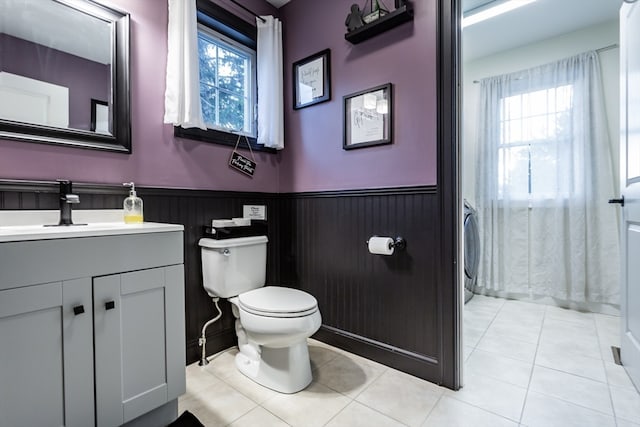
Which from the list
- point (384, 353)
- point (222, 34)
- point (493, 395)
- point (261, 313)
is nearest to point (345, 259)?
point (384, 353)

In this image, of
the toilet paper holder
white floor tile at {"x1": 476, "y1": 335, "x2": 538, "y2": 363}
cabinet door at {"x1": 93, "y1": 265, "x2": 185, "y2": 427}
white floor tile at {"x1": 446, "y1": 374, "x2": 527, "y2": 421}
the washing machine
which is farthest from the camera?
the washing machine

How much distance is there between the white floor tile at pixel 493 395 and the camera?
135 cm

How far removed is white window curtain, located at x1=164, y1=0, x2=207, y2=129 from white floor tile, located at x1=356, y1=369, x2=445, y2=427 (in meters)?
1.69

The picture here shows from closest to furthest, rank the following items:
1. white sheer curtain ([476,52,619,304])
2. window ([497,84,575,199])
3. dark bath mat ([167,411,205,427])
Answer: dark bath mat ([167,411,205,427]), white sheer curtain ([476,52,619,304]), window ([497,84,575,199])

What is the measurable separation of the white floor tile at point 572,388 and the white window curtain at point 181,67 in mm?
2298

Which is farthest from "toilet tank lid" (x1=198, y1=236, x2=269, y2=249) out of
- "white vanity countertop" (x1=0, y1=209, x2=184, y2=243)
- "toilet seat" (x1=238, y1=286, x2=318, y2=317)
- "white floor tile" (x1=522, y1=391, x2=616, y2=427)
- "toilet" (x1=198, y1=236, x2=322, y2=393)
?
"white floor tile" (x1=522, y1=391, x2=616, y2=427)

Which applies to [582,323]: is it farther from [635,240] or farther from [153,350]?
[153,350]

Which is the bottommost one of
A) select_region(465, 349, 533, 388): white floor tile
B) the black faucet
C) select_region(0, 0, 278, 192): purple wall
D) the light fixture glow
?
select_region(465, 349, 533, 388): white floor tile

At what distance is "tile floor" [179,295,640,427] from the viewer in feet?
4.25

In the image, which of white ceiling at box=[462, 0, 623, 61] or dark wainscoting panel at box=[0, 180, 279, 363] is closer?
dark wainscoting panel at box=[0, 180, 279, 363]

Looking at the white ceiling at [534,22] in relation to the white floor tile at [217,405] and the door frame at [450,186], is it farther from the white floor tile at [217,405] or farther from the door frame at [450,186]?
the white floor tile at [217,405]

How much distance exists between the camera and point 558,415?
1.32 m

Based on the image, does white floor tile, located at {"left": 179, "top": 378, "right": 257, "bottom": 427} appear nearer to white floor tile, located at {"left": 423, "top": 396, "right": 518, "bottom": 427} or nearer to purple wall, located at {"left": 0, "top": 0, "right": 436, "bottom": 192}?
white floor tile, located at {"left": 423, "top": 396, "right": 518, "bottom": 427}

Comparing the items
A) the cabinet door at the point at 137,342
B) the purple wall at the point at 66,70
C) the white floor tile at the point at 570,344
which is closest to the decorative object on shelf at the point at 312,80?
the purple wall at the point at 66,70
